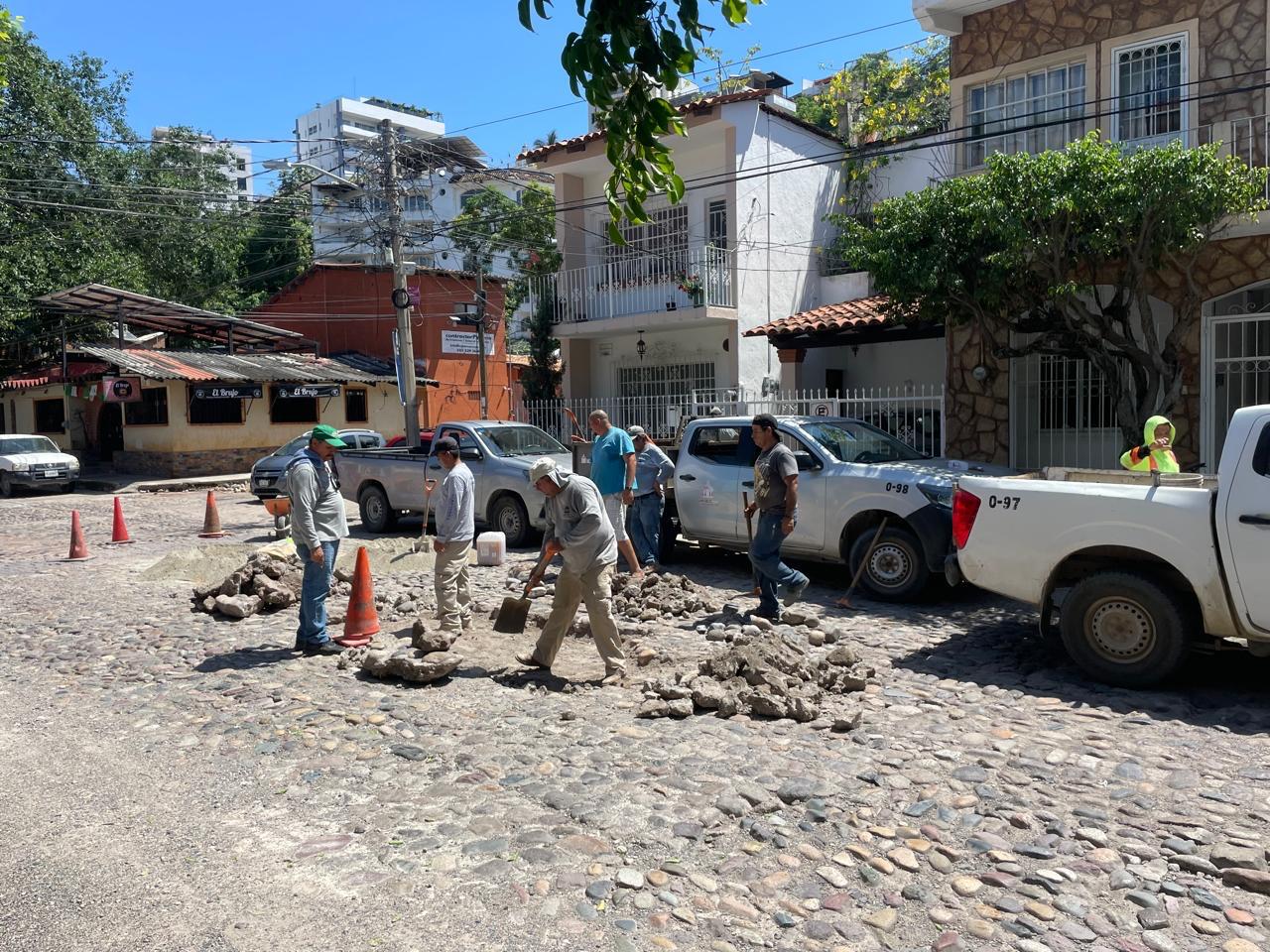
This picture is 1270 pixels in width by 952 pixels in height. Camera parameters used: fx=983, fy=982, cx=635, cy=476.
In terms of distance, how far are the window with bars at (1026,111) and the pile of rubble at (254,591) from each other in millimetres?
10269

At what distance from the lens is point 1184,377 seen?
1202 centimetres

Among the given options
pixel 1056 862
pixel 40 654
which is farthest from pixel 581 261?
pixel 1056 862

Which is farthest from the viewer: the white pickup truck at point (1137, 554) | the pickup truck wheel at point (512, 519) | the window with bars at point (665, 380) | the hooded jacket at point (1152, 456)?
the window with bars at point (665, 380)

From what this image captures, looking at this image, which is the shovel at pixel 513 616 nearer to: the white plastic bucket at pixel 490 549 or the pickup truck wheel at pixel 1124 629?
the white plastic bucket at pixel 490 549

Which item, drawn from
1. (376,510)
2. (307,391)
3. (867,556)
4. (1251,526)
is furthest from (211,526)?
(307,391)

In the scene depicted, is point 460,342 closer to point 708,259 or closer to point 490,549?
point 708,259

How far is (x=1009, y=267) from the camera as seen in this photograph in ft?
36.0

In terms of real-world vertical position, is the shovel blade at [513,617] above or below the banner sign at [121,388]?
below

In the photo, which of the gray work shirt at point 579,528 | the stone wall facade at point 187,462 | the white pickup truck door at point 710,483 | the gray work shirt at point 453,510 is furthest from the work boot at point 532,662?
the stone wall facade at point 187,462

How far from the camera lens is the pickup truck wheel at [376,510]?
A: 15.0 meters

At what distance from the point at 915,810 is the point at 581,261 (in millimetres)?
18637

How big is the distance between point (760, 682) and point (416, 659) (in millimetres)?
2381

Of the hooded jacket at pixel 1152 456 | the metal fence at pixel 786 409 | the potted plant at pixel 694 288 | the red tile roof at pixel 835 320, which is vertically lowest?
the hooded jacket at pixel 1152 456

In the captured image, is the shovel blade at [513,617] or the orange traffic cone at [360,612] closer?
the shovel blade at [513,617]
